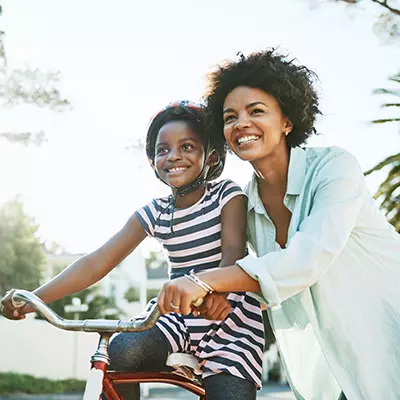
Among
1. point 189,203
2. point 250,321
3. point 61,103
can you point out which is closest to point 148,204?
point 189,203

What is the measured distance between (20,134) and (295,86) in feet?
34.2

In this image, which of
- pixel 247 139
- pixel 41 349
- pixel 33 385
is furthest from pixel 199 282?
pixel 41 349

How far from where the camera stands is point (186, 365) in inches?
98.1

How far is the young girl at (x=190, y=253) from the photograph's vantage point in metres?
2.52

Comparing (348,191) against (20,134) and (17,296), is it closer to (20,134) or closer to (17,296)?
(17,296)

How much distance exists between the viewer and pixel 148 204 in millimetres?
2973

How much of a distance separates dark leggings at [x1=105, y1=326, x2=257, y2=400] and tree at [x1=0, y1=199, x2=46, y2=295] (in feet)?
91.3

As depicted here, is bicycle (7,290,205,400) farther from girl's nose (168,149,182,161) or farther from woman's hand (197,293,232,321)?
girl's nose (168,149,182,161)

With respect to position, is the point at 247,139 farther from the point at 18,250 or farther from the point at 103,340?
the point at 18,250

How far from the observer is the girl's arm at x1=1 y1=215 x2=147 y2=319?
280 cm

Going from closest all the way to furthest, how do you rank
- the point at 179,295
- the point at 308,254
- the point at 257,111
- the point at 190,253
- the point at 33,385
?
the point at 179,295 < the point at 308,254 < the point at 257,111 < the point at 190,253 < the point at 33,385

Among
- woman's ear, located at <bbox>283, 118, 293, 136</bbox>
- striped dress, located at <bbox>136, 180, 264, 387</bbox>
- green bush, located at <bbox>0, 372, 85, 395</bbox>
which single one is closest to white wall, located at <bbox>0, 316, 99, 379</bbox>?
green bush, located at <bbox>0, 372, 85, 395</bbox>

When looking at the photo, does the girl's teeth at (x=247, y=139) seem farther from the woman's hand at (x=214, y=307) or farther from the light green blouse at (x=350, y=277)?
the woman's hand at (x=214, y=307)

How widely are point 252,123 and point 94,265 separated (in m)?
0.88
